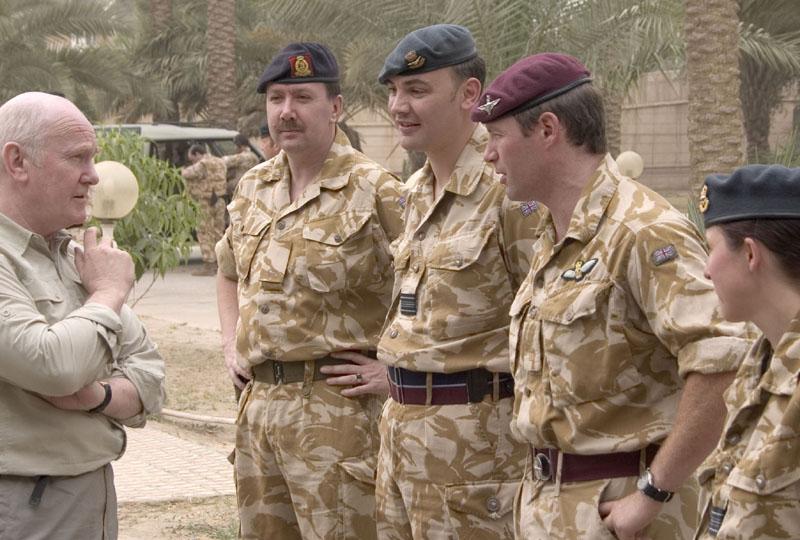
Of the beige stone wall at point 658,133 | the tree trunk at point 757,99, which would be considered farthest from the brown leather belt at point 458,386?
the beige stone wall at point 658,133

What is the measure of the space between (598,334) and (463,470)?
815 millimetres

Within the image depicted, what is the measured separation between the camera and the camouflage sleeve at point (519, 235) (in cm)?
369

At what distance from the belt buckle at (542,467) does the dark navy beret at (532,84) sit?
85 centimetres

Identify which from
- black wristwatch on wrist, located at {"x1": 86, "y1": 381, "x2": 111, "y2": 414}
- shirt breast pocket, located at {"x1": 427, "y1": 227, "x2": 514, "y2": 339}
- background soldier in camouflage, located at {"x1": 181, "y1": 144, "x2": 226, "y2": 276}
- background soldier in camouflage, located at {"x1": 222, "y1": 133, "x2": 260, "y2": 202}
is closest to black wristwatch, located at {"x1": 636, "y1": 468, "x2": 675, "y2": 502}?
shirt breast pocket, located at {"x1": 427, "y1": 227, "x2": 514, "y2": 339}

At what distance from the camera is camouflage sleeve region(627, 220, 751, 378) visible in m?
2.86

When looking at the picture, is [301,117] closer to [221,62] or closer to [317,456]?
[317,456]

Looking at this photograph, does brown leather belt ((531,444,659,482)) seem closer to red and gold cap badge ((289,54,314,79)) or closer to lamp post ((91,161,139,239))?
red and gold cap badge ((289,54,314,79))

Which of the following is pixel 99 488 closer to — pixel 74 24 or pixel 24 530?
pixel 24 530

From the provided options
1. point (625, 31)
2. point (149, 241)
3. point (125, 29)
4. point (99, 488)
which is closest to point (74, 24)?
point (125, 29)

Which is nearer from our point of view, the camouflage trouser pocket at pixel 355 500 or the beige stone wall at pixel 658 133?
the camouflage trouser pocket at pixel 355 500

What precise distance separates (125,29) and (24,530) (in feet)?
73.9

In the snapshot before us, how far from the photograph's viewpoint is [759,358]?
2.48 meters

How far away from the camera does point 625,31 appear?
13531 millimetres

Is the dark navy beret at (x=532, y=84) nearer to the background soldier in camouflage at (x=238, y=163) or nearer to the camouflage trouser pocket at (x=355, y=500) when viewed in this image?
the camouflage trouser pocket at (x=355, y=500)
